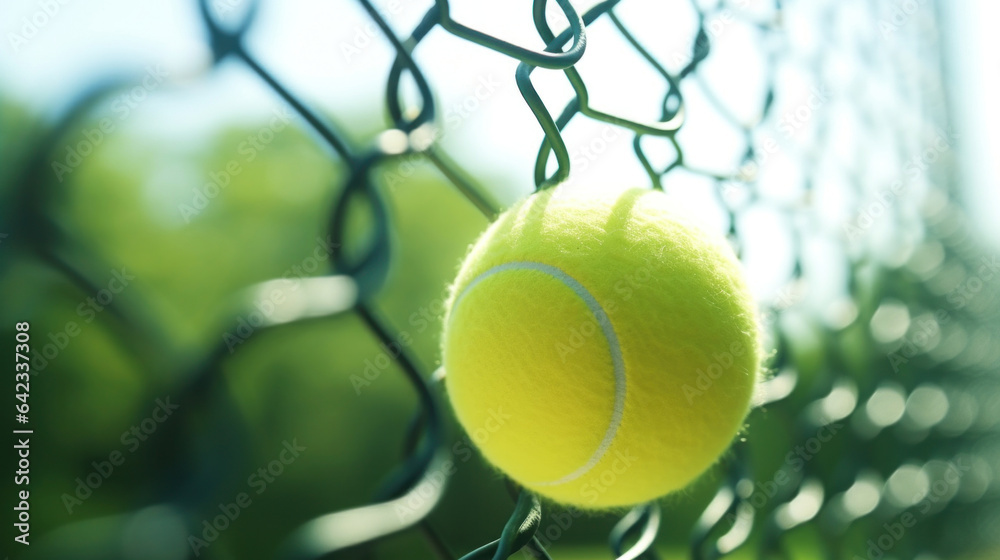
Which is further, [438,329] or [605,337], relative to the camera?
[438,329]

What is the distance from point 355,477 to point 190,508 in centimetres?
820

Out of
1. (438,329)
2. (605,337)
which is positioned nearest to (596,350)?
(605,337)

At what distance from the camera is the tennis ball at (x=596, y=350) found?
1.40ft

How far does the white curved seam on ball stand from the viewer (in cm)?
43

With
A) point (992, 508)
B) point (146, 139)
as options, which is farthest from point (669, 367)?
point (146, 139)

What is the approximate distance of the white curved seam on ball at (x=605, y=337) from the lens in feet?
1.41

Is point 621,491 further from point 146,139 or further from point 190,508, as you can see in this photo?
point 146,139

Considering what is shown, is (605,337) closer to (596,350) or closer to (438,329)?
(596,350)

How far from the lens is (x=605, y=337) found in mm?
429

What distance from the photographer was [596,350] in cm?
43

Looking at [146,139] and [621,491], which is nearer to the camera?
[621,491]

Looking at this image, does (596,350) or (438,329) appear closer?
(596,350)

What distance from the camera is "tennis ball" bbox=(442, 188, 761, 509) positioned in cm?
43

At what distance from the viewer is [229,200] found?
8.16 m
